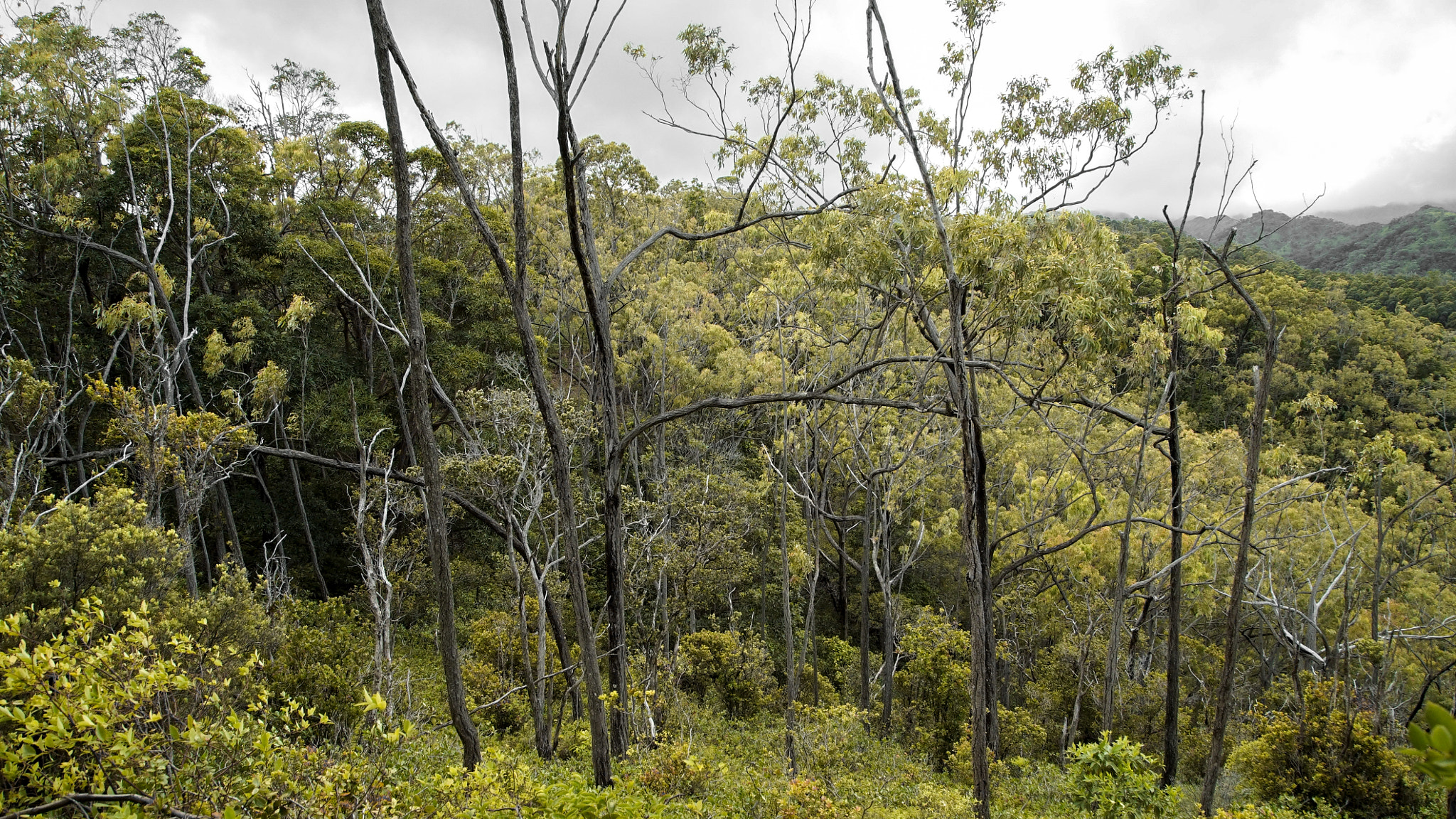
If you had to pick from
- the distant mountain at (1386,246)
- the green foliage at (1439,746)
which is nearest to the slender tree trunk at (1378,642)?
the green foliage at (1439,746)

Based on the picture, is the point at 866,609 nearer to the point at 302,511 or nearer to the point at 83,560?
the point at 83,560

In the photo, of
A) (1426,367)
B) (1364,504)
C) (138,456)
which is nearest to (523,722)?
(138,456)

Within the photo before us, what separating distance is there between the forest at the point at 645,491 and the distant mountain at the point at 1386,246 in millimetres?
28708

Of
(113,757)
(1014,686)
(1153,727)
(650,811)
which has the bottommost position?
(1014,686)

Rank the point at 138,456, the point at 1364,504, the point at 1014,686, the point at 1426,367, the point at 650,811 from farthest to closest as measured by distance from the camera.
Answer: the point at 1426,367 < the point at 1364,504 < the point at 1014,686 < the point at 138,456 < the point at 650,811

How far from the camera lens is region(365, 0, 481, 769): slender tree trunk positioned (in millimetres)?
3793

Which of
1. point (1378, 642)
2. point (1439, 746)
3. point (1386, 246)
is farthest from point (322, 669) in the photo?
point (1386, 246)

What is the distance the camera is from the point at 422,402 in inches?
159

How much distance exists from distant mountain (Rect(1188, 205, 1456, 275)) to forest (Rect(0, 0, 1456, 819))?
28.7m

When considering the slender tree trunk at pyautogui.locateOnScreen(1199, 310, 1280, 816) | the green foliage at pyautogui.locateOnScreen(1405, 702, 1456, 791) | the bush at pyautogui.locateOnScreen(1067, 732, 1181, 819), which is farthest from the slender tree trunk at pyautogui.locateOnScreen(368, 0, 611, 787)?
the slender tree trunk at pyautogui.locateOnScreen(1199, 310, 1280, 816)

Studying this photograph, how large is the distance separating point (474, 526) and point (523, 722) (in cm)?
619

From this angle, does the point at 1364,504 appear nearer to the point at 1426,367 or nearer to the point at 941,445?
the point at 1426,367

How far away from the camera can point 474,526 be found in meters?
18.1

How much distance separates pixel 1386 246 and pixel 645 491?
5992 cm
